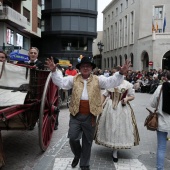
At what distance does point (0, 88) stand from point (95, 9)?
41641 millimetres

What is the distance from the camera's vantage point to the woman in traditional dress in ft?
16.4

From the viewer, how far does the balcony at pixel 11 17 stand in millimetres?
24188

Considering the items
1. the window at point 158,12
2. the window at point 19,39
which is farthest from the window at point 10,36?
the window at point 158,12

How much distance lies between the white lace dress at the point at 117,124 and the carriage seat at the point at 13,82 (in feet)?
4.94

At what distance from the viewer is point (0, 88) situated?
14.6 ft

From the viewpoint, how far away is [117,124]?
5008 mm

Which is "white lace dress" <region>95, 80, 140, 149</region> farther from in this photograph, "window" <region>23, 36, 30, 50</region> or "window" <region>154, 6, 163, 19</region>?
"window" <region>154, 6, 163, 19</region>

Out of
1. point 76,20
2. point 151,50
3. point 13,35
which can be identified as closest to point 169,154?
point 13,35

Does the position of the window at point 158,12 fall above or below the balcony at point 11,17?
above

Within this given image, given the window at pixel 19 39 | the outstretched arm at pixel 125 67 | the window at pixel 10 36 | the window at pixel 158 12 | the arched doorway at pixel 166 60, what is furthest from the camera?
the window at pixel 158 12

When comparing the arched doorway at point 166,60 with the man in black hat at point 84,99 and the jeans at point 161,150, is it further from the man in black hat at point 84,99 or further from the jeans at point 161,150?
the man in black hat at point 84,99

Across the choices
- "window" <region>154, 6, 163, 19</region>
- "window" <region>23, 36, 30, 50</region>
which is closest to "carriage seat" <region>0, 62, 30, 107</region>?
"window" <region>23, 36, 30, 50</region>

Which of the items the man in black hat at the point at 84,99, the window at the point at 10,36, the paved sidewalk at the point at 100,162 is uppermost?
the window at the point at 10,36

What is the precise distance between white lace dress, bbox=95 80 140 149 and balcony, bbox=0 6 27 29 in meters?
21.0
